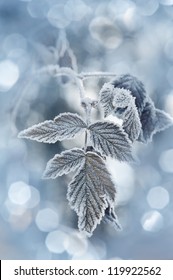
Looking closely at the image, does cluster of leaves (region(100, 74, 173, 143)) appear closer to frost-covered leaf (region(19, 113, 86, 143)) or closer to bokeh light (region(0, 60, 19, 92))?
frost-covered leaf (region(19, 113, 86, 143))

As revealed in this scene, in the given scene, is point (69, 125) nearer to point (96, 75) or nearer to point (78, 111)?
point (96, 75)

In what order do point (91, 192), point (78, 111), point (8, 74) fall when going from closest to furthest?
point (91, 192), point (8, 74), point (78, 111)

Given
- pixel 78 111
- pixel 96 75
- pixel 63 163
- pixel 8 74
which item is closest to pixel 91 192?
pixel 63 163

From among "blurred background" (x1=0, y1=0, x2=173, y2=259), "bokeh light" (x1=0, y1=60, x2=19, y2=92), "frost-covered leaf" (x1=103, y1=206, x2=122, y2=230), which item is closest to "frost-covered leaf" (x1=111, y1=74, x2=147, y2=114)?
"frost-covered leaf" (x1=103, y1=206, x2=122, y2=230)

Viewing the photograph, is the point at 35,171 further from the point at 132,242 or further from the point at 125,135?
the point at 125,135

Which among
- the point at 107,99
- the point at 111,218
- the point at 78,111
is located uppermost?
the point at 78,111
